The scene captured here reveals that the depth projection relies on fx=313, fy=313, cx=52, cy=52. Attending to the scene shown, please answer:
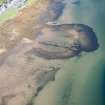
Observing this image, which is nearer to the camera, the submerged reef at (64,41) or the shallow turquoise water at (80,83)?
the shallow turquoise water at (80,83)

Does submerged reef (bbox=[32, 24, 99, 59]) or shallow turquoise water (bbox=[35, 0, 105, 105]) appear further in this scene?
submerged reef (bbox=[32, 24, 99, 59])

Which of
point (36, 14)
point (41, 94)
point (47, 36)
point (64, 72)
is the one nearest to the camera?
point (41, 94)

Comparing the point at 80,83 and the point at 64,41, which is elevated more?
the point at 64,41

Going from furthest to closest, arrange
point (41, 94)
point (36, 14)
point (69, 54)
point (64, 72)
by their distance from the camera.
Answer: point (36, 14) → point (69, 54) → point (64, 72) → point (41, 94)

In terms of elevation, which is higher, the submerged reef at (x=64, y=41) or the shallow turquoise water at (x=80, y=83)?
the submerged reef at (x=64, y=41)

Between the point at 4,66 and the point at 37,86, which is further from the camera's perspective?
the point at 4,66

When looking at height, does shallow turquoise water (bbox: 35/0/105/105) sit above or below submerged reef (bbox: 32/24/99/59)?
below

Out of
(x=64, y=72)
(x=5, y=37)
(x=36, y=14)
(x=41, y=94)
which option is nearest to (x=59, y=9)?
(x=36, y=14)

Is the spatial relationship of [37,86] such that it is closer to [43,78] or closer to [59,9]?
[43,78]

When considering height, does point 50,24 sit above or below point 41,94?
above

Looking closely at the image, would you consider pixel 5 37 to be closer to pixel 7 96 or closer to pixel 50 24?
pixel 50 24

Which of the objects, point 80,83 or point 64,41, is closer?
point 80,83
